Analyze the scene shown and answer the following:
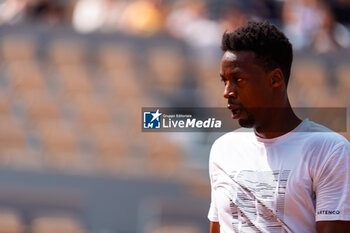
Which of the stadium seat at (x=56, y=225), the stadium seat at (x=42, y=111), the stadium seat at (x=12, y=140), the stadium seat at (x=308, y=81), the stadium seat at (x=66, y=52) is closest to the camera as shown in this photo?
the stadium seat at (x=56, y=225)

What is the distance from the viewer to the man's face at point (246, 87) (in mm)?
2123

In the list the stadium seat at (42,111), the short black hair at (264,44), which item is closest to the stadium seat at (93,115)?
the stadium seat at (42,111)

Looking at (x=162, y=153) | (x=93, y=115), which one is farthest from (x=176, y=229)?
(x=93, y=115)

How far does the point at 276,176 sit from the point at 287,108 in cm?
24

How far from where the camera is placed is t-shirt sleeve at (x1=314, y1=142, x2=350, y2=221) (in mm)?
1979

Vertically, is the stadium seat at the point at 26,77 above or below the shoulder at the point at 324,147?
above

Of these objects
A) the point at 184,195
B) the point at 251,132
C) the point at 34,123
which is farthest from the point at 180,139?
the point at 251,132

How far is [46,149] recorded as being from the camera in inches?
279

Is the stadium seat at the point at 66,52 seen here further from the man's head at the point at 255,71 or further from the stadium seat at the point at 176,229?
the man's head at the point at 255,71

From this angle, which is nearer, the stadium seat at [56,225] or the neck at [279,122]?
the neck at [279,122]

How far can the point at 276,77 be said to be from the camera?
7.02ft

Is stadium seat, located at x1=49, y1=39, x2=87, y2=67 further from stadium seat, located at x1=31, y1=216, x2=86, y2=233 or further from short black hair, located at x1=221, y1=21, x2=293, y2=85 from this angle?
short black hair, located at x1=221, y1=21, x2=293, y2=85

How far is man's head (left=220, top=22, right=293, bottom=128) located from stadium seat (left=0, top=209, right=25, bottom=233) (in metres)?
4.77

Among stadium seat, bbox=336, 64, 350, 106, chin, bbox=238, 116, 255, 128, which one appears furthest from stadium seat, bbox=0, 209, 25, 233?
chin, bbox=238, 116, 255, 128
